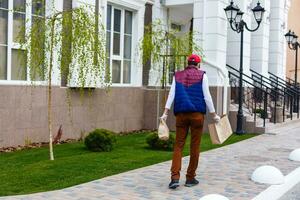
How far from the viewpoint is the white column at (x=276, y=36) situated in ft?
67.9

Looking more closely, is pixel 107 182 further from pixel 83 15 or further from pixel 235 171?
pixel 83 15

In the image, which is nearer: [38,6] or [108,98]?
[38,6]

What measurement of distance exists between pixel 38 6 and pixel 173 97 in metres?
5.63

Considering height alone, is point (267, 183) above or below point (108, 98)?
below

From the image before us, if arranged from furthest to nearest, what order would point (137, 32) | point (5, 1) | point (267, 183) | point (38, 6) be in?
point (137, 32)
point (38, 6)
point (5, 1)
point (267, 183)

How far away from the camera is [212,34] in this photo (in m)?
14.6

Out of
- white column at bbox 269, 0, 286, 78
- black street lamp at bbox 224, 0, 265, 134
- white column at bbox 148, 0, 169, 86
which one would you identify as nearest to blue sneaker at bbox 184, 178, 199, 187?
black street lamp at bbox 224, 0, 265, 134

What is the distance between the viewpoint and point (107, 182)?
6.98 metres

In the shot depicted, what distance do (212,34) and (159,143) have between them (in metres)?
5.52

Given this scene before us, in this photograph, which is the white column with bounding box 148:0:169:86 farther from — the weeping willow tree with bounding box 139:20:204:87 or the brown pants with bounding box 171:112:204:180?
the brown pants with bounding box 171:112:204:180

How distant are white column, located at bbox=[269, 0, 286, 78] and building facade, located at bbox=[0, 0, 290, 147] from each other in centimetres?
185

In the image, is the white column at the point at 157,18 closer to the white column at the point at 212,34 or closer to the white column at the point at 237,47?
the white column at the point at 212,34

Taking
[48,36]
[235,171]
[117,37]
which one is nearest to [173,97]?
[235,171]

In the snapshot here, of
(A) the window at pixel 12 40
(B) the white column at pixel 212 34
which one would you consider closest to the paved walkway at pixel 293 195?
(A) the window at pixel 12 40
